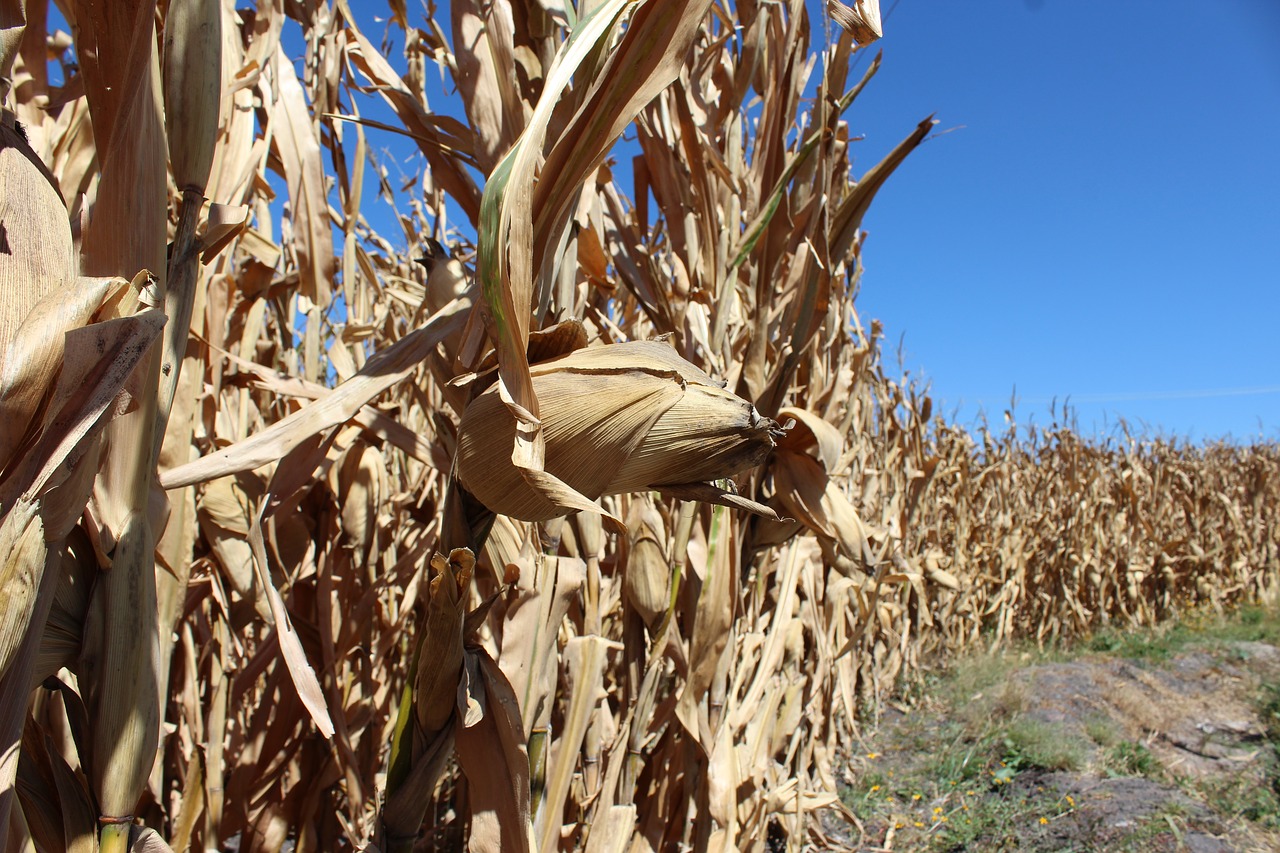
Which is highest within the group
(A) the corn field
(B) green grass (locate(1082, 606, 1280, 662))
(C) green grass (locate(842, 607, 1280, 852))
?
(A) the corn field

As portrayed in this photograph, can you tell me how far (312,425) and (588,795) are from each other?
60 cm

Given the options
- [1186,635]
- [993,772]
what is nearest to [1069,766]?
[993,772]

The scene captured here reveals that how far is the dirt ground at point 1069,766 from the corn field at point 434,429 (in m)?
1.16

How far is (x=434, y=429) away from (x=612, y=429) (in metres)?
0.57

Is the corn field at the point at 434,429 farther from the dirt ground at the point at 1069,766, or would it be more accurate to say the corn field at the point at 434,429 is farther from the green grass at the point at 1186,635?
the green grass at the point at 1186,635

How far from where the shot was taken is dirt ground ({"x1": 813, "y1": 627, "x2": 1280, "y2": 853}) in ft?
8.18

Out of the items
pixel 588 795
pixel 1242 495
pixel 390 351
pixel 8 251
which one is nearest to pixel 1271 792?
pixel 588 795


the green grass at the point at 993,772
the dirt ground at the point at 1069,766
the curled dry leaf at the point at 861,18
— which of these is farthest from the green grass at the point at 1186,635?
the curled dry leaf at the point at 861,18

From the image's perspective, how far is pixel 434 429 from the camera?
91cm

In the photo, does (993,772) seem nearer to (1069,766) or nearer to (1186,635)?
(1069,766)

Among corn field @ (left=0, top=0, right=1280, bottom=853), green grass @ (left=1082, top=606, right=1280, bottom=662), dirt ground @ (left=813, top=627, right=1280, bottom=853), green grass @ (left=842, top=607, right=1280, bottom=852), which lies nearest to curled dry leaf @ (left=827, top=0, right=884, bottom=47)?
corn field @ (left=0, top=0, right=1280, bottom=853)

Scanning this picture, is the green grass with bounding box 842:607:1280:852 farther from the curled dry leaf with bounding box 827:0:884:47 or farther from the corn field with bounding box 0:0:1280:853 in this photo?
the curled dry leaf with bounding box 827:0:884:47

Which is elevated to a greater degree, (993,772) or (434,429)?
(434,429)

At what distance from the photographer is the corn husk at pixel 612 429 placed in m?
0.39
